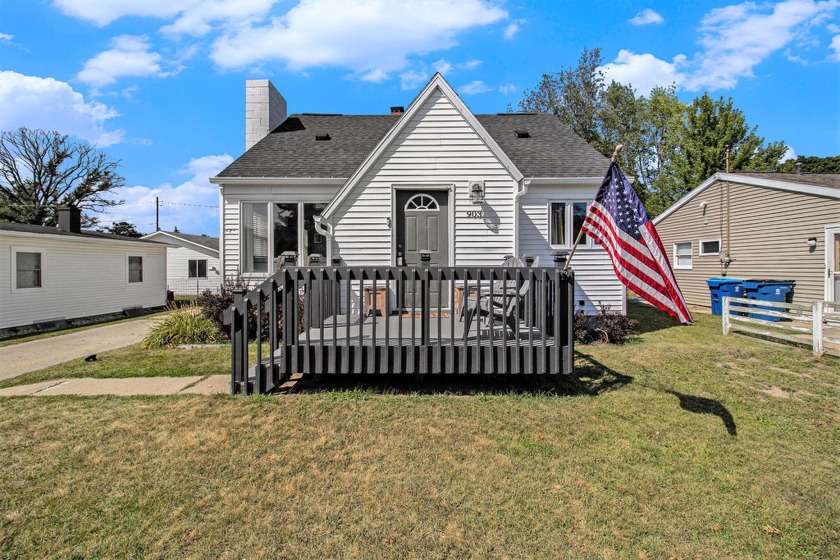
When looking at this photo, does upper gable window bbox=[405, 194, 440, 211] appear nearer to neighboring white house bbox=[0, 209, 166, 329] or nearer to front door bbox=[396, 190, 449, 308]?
front door bbox=[396, 190, 449, 308]

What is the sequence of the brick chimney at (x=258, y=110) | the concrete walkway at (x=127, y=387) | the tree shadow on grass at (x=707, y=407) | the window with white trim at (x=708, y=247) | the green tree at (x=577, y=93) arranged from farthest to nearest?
the green tree at (x=577, y=93) → the window with white trim at (x=708, y=247) → the brick chimney at (x=258, y=110) → the concrete walkway at (x=127, y=387) → the tree shadow on grass at (x=707, y=407)

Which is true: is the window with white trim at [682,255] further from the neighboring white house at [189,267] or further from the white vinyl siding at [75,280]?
the neighboring white house at [189,267]

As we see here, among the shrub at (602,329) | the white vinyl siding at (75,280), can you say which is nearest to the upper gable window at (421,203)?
the shrub at (602,329)

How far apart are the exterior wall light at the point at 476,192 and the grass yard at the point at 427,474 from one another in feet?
14.7

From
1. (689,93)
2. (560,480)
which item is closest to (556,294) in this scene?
(560,480)

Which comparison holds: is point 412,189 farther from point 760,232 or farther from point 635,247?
point 760,232

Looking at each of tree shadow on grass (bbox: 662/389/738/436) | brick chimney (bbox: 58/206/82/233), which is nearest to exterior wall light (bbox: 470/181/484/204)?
tree shadow on grass (bbox: 662/389/738/436)

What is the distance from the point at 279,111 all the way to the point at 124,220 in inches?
1554

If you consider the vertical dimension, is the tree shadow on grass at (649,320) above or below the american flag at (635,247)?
below

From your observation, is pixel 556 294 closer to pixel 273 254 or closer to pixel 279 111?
pixel 273 254

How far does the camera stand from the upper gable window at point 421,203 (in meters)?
8.43

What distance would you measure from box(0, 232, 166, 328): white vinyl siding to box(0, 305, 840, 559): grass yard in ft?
30.4

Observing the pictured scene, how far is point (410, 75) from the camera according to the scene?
44.8 ft

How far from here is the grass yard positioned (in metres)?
2.24
